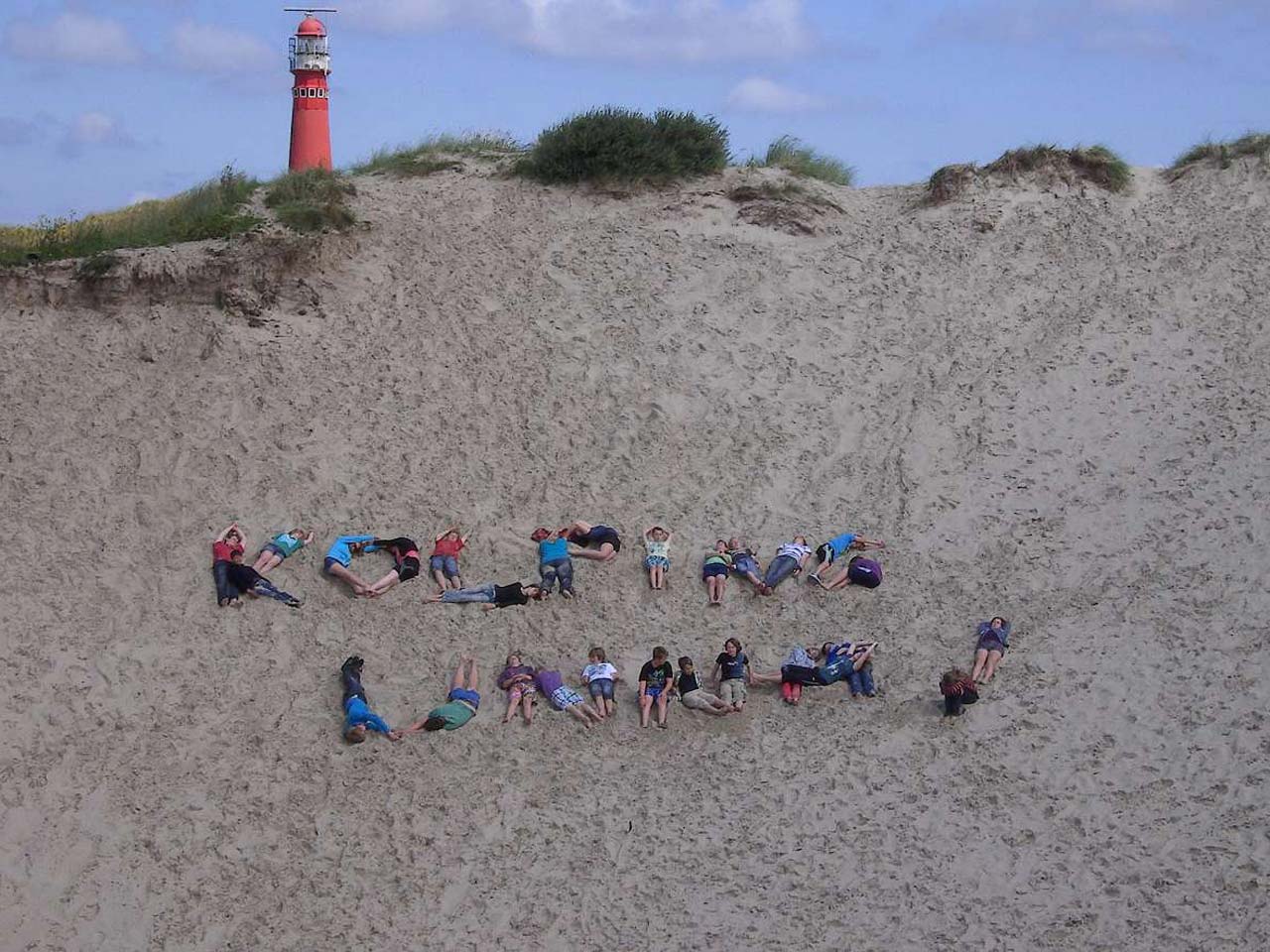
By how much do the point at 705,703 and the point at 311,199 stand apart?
850 cm

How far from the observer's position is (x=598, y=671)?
14.2 meters

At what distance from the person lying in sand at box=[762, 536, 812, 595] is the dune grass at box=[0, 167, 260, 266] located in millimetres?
7456

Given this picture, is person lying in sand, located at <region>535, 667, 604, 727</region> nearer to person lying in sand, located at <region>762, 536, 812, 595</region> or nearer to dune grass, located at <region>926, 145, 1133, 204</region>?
person lying in sand, located at <region>762, 536, 812, 595</region>

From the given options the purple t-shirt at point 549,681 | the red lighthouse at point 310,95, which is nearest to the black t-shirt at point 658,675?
the purple t-shirt at point 549,681

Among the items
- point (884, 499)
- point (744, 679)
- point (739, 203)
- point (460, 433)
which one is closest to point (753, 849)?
point (744, 679)

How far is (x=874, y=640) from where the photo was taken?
14.7m

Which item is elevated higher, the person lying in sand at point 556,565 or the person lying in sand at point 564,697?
the person lying in sand at point 556,565

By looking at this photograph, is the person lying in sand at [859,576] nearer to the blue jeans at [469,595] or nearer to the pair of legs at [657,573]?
the pair of legs at [657,573]

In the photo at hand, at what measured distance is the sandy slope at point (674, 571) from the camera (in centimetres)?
1238

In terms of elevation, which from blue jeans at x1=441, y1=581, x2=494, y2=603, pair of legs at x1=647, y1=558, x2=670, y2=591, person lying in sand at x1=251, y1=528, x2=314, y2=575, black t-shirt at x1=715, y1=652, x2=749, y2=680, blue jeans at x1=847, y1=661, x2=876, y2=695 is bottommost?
blue jeans at x1=847, y1=661, x2=876, y2=695

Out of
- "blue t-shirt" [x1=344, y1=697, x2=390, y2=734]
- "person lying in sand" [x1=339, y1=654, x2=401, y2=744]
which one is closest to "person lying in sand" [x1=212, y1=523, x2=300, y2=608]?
"person lying in sand" [x1=339, y1=654, x2=401, y2=744]

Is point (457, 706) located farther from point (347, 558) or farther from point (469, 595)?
point (347, 558)

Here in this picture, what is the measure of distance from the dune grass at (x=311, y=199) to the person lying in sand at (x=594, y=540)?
5.29 meters

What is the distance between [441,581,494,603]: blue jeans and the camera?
49.8 feet
